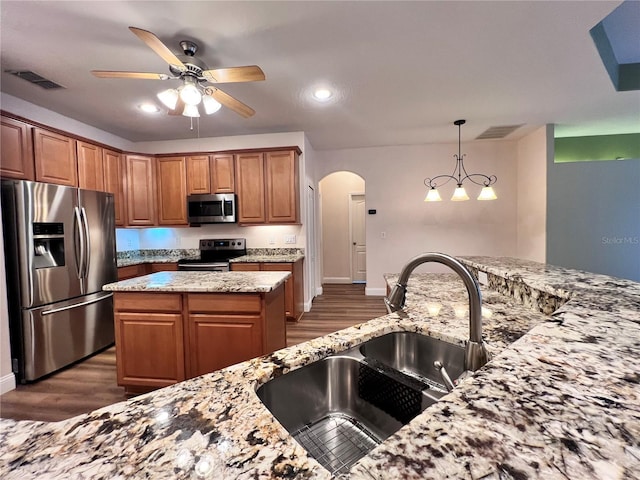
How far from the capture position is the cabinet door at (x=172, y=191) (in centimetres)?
411

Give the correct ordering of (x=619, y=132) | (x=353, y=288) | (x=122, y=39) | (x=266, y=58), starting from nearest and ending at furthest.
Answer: (x=122, y=39)
(x=266, y=58)
(x=619, y=132)
(x=353, y=288)

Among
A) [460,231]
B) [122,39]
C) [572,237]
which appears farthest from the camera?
[460,231]

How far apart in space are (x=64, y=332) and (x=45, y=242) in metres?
0.86

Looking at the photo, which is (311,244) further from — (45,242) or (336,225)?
(45,242)

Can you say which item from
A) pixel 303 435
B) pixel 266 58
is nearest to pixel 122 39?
pixel 266 58

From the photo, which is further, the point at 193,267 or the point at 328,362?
the point at 193,267

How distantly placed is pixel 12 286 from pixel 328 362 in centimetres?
304

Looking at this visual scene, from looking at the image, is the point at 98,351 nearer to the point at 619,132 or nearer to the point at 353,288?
the point at 353,288

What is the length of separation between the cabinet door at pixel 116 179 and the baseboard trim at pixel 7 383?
198cm

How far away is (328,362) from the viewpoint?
96cm

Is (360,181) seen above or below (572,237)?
above

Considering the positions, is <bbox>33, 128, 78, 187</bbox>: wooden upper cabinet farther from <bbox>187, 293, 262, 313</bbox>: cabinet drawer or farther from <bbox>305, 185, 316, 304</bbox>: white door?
<bbox>305, 185, 316, 304</bbox>: white door

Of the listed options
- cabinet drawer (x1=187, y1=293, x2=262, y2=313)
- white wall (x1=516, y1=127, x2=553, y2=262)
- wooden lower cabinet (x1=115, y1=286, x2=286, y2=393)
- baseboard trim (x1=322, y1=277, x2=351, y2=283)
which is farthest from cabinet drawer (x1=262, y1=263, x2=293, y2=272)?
white wall (x1=516, y1=127, x2=553, y2=262)

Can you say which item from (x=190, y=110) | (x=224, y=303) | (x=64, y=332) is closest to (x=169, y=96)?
(x=190, y=110)
